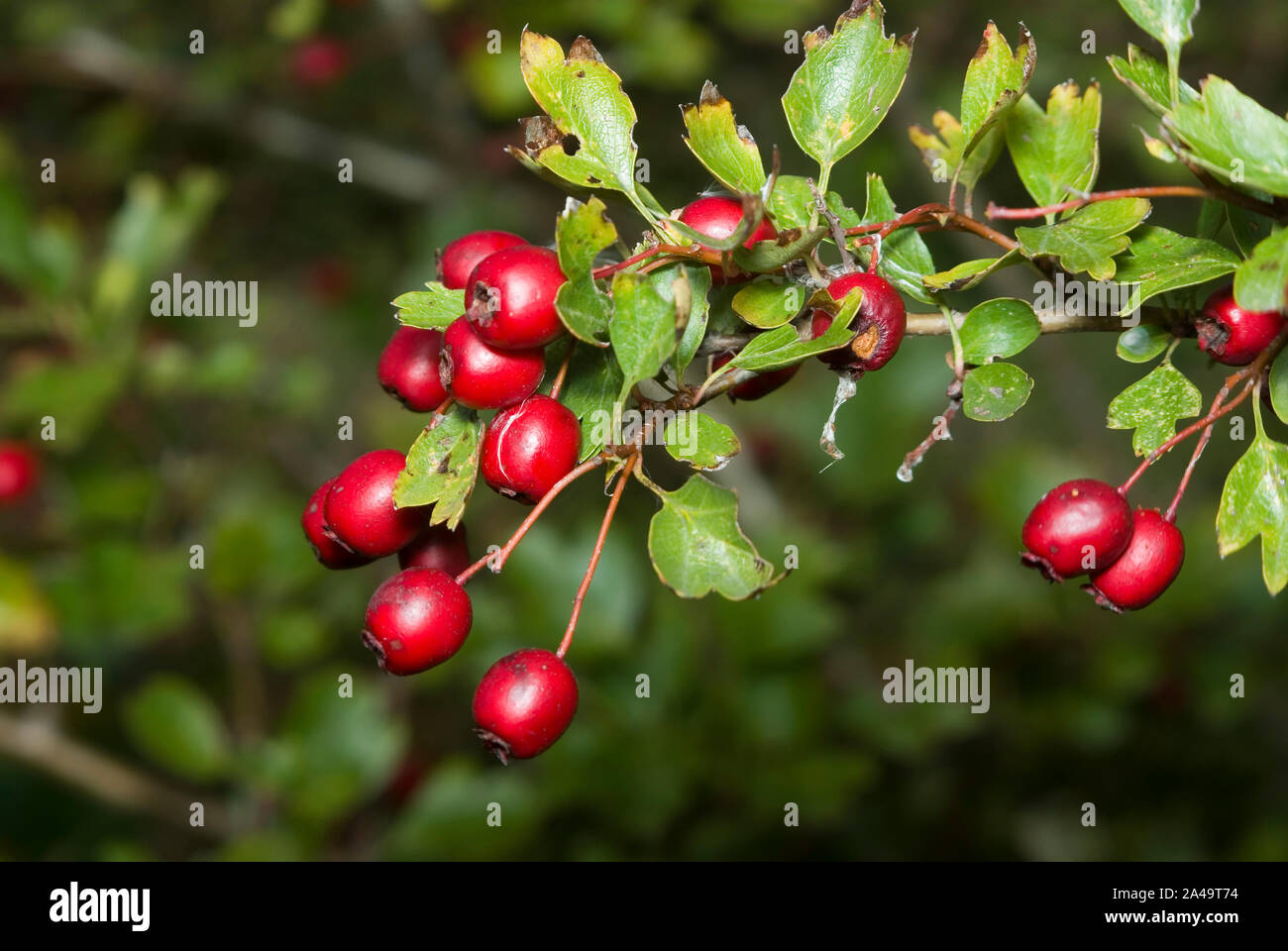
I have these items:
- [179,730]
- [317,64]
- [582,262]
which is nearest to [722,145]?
[582,262]

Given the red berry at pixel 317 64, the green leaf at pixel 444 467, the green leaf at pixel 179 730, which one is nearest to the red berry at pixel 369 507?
the green leaf at pixel 444 467

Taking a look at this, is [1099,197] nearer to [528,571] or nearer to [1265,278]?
[1265,278]

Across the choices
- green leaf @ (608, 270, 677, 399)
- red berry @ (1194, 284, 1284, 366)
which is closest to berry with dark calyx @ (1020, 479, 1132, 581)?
red berry @ (1194, 284, 1284, 366)

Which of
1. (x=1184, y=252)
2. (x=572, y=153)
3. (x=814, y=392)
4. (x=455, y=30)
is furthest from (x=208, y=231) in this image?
(x=1184, y=252)

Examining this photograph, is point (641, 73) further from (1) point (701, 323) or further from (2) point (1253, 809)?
(2) point (1253, 809)

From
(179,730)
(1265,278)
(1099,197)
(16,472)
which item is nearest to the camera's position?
(1265,278)
